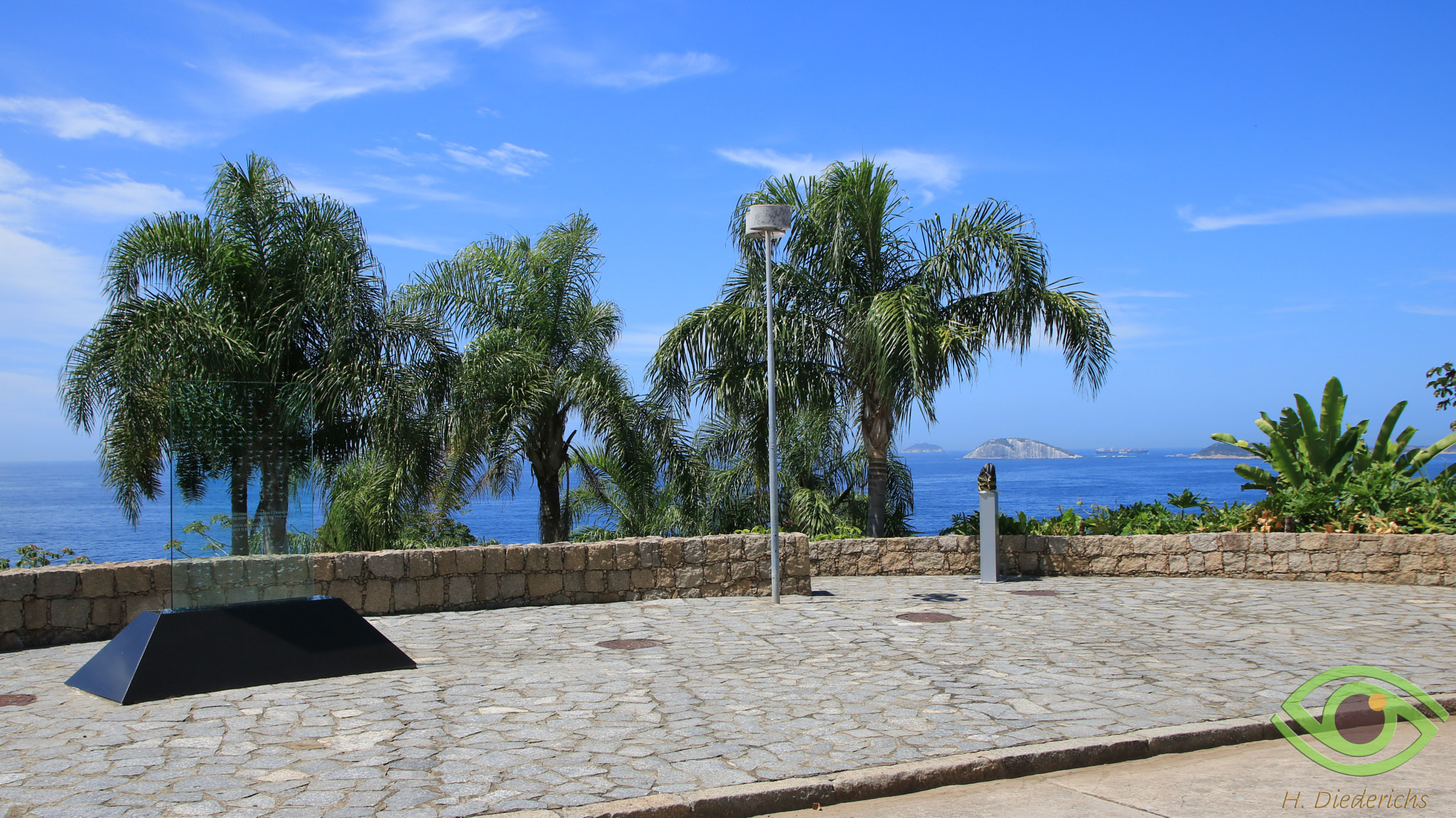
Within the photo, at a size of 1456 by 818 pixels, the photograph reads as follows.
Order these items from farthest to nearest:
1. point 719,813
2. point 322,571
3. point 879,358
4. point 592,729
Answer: point 879,358
point 322,571
point 592,729
point 719,813

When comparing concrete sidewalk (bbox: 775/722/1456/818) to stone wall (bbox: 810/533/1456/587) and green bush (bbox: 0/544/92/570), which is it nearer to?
stone wall (bbox: 810/533/1456/587)

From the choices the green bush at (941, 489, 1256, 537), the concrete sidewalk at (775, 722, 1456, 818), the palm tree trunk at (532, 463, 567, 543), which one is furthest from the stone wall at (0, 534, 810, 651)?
the palm tree trunk at (532, 463, 567, 543)

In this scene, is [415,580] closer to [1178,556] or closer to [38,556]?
[38,556]

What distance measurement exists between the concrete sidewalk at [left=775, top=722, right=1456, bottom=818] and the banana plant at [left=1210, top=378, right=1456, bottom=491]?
10.2 meters

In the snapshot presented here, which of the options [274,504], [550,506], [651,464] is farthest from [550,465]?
[274,504]

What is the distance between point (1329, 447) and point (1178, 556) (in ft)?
11.1

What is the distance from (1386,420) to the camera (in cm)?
1488

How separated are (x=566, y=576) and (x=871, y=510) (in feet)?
20.3

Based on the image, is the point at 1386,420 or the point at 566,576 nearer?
the point at 566,576

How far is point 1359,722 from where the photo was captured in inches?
238

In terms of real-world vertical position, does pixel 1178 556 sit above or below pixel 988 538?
below

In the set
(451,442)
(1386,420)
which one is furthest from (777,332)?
(1386,420)

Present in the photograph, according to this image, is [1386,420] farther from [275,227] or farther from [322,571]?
[275,227]

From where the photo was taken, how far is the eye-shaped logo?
17.4ft
